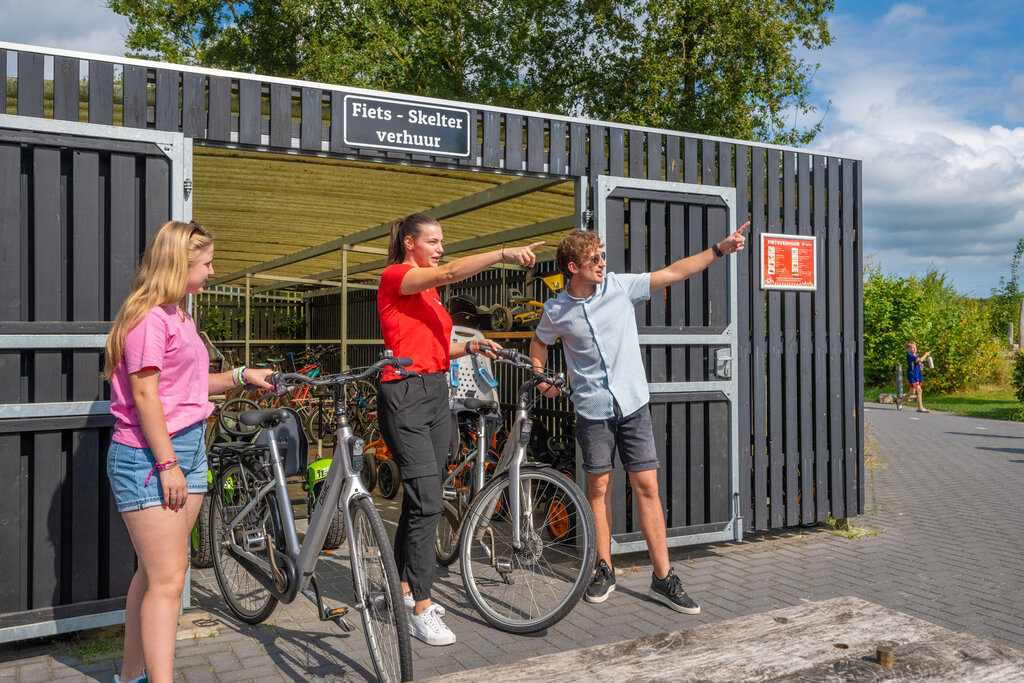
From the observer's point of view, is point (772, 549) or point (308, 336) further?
point (308, 336)

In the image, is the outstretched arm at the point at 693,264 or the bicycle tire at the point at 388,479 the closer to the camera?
the outstretched arm at the point at 693,264

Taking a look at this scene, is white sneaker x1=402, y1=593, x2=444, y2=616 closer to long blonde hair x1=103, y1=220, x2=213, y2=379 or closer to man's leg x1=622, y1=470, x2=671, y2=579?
man's leg x1=622, y1=470, x2=671, y2=579

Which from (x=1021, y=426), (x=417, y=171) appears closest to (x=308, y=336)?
(x=417, y=171)

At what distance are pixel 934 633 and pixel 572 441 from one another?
417 cm

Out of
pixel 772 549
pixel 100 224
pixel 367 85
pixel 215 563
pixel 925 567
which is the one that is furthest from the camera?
pixel 367 85

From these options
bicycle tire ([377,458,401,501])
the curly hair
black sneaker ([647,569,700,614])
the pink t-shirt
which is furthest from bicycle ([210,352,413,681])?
bicycle tire ([377,458,401,501])

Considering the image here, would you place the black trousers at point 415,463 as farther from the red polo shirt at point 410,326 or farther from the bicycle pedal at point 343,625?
the bicycle pedal at point 343,625

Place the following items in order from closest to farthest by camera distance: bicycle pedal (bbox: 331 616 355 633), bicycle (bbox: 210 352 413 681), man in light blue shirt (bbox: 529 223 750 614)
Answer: bicycle (bbox: 210 352 413 681) → bicycle pedal (bbox: 331 616 355 633) → man in light blue shirt (bbox: 529 223 750 614)

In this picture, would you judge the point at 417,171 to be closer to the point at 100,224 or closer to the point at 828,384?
the point at 100,224

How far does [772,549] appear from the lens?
6012 millimetres

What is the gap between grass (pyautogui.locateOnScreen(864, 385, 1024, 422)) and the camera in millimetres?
19688

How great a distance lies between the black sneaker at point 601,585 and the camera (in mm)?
4668

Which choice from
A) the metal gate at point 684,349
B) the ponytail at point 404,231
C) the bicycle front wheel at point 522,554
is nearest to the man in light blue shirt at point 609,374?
the bicycle front wheel at point 522,554

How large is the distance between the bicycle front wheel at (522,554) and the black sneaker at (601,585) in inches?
14.5
